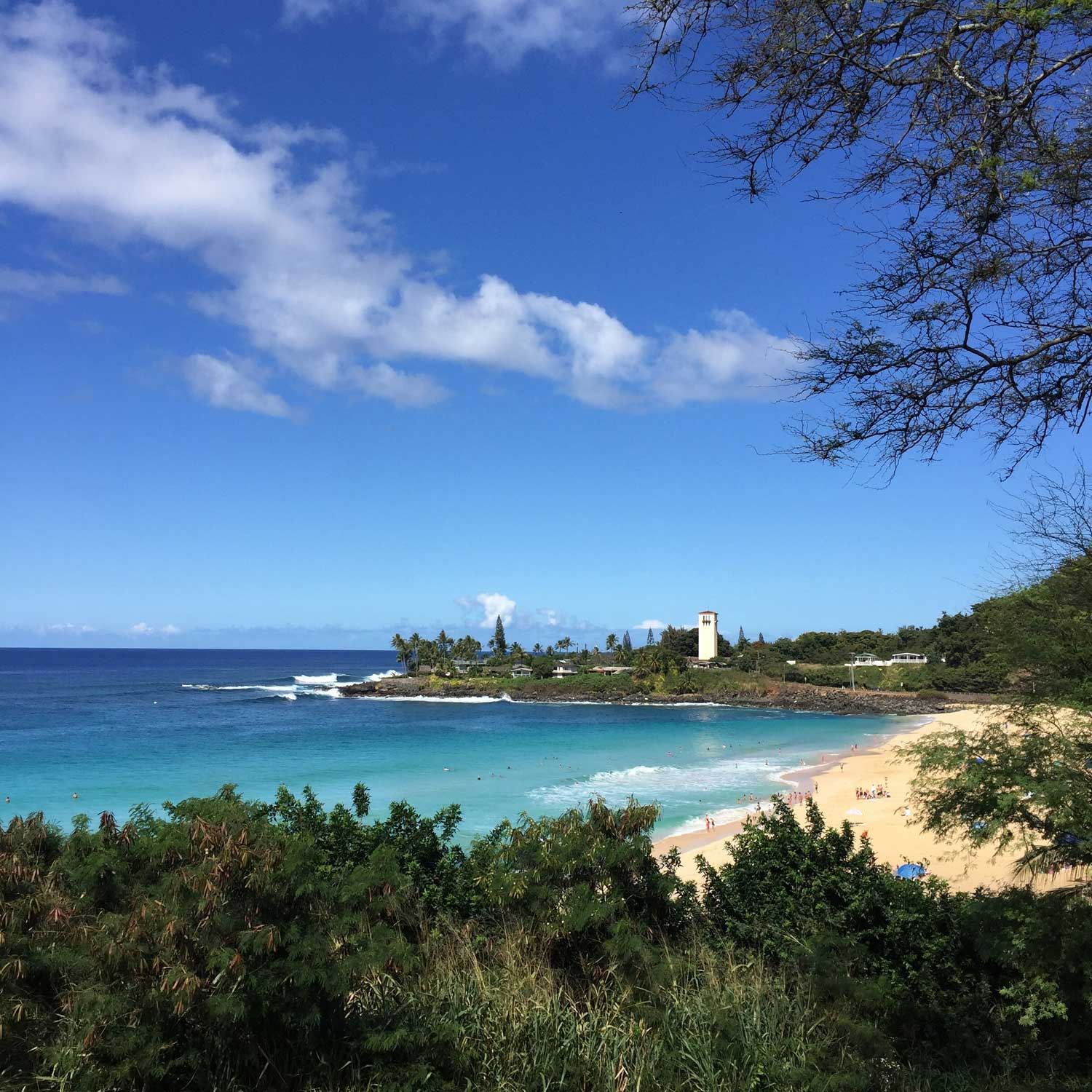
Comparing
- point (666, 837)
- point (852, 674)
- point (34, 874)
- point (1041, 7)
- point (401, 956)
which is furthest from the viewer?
point (852, 674)

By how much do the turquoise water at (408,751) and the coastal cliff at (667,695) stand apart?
4.27m

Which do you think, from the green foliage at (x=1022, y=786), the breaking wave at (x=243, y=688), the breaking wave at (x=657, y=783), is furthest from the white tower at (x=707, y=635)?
the green foliage at (x=1022, y=786)

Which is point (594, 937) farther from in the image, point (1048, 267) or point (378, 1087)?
point (1048, 267)

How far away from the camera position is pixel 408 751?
42.0 meters

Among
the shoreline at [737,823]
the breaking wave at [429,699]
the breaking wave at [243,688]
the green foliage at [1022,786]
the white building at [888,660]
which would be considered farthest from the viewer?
the breaking wave at [243,688]

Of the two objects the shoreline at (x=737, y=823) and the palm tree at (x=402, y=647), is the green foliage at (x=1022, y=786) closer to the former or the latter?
the shoreline at (x=737, y=823)

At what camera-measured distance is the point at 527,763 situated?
3734 cm

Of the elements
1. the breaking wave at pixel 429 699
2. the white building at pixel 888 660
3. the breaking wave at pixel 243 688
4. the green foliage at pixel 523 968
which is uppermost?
the green foliage at pixel 523 968

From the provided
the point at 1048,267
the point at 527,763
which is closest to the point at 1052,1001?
the point at 1048,267

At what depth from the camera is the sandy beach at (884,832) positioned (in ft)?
51.3

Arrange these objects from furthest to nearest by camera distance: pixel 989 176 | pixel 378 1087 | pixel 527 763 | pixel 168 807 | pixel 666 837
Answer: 1. pixel 527 763
2. pixel 666 837
3. pixel 168 807
4. pixel 378 1087
5. pixel 989 176

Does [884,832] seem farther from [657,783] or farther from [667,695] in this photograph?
[667,695]

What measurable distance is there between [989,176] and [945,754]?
5.88m

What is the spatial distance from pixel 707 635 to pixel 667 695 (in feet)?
102
